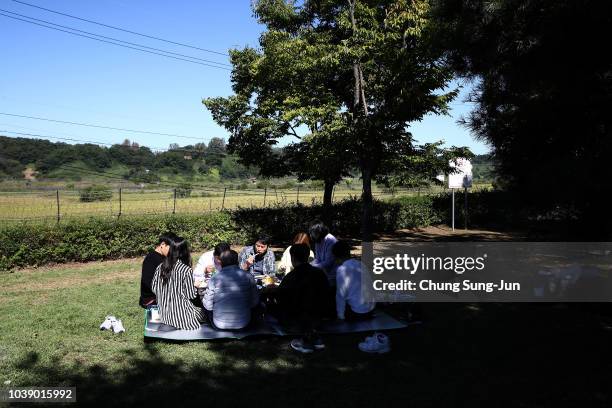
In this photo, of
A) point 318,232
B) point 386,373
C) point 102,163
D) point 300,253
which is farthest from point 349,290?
point 102,163

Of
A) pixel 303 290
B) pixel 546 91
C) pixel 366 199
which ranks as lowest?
pixel 303 290

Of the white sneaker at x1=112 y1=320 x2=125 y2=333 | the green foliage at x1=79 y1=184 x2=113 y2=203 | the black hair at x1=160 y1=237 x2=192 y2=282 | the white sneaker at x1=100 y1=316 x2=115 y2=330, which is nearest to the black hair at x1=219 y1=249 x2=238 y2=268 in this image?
the black hair at x1=160 y1=237 x2=192 y2=282

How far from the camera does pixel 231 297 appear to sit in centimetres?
519

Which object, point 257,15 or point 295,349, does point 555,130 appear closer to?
point 295,349

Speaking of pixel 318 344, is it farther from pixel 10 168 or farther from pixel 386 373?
pixel 10 168

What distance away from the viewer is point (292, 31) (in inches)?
511

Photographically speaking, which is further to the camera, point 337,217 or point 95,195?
point 95,195

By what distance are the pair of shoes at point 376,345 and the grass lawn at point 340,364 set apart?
3.9 inches

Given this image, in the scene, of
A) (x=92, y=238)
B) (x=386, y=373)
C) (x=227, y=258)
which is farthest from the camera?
(x=92, y=238)

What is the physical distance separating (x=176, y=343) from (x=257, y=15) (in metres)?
11.0

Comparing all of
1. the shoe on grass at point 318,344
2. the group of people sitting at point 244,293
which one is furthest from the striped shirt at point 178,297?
the shoe on grass at point 318,344

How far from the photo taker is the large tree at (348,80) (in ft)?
27.5

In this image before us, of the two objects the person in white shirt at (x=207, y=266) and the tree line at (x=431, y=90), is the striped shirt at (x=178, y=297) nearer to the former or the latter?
the person in white shirt at (x=207, y=266)

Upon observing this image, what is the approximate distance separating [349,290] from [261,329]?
119 centimetres
